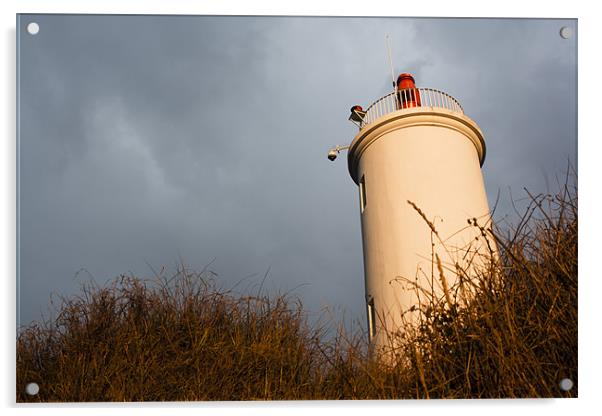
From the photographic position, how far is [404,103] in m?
6.54

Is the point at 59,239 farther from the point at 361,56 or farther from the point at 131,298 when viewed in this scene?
the point at 361,56

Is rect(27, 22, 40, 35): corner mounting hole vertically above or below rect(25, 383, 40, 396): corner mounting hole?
above

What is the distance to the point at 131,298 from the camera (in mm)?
3516

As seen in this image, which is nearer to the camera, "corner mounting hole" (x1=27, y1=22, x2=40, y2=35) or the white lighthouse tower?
"corner mounting hole" (x1=27, y1=22, x2=40, y2=35)

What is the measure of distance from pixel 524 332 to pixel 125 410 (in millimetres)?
1791

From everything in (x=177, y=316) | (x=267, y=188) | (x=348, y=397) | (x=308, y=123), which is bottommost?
(x=348, y=397)

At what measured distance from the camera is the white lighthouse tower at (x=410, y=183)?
5.61 metres

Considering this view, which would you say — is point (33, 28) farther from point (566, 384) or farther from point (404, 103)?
point (404, 103)

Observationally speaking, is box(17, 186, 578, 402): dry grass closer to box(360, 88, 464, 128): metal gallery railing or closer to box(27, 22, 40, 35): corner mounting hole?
box(27, 22, 40, 35): corner mounting hole

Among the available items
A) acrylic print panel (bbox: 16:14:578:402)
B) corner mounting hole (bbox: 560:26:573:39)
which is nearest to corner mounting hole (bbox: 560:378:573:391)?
acrylic print panel (bbox: 16:14:578:402)

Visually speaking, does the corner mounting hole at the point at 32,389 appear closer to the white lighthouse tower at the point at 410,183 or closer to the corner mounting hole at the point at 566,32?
the white lighthouse tower at the point at 410,183

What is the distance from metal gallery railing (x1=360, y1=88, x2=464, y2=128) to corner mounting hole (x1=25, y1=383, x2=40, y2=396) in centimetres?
405

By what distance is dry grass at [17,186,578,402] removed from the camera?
8.16 ft
